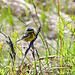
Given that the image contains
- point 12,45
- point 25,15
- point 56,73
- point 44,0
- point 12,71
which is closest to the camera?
point 12,45

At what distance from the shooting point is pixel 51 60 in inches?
52.5

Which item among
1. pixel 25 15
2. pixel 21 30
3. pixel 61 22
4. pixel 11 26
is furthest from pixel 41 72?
pixel 25 15

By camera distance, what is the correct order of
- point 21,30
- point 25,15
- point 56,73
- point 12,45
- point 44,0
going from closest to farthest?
point 12,45 → point 56,73 → point 21,30 → point 25,15 → point 44,0

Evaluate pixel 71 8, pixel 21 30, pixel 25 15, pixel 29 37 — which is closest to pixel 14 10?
pixel 25 15

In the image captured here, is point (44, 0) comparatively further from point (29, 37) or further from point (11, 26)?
point (29, 37)

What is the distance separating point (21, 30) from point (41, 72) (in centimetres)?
159

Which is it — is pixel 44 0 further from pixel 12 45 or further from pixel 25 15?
pixel 12 45

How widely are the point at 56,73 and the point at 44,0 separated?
295 cm

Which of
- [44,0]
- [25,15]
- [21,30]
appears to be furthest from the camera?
[44,0]

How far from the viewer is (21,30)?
8.67 ft

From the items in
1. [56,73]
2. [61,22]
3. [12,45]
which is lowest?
[56,73]

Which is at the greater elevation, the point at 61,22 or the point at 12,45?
the point at 61,22

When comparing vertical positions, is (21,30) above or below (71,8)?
below

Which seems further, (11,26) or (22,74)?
(11,26)
